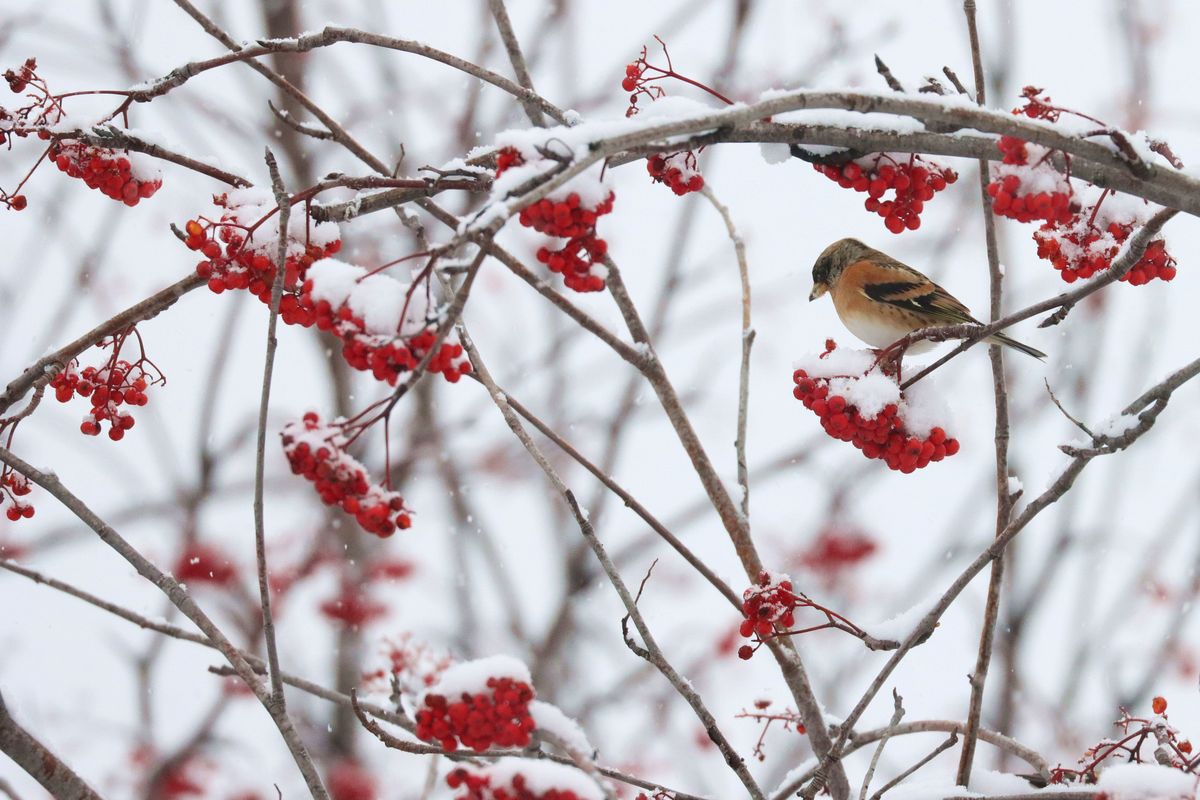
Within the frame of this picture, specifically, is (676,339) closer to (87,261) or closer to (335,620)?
(335,620)

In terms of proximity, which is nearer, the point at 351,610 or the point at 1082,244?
the point at 1082,244

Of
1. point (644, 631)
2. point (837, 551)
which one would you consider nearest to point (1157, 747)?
point (644, 631)

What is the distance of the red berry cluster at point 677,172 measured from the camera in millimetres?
1931

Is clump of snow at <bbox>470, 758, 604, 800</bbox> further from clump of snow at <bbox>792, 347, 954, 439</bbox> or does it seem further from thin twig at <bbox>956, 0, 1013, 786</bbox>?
clump of snow at <bbox>792, 347, 954, 439</bbox>

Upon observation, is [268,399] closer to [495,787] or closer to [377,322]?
[377,322]

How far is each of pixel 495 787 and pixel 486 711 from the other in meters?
0.10

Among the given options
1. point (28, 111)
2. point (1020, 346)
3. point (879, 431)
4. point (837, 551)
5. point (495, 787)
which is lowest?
point (495, 787)

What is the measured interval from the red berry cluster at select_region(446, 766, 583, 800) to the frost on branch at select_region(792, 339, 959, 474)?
2.80 ft

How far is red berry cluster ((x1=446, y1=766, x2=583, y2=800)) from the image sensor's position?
1.45 metres

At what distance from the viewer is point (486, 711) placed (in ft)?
5.00

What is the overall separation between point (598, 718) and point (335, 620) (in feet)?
6.10

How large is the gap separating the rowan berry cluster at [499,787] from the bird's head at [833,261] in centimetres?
242

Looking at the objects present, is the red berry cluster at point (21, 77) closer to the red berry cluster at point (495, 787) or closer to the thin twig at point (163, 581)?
the thin twig at point (163, 581)

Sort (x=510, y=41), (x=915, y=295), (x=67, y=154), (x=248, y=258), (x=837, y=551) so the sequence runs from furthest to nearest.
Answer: (x=837, y=551)
(x=915, y=295)
(x=510, y=41)
(x=67, y=154)
(x=248, y=258)
